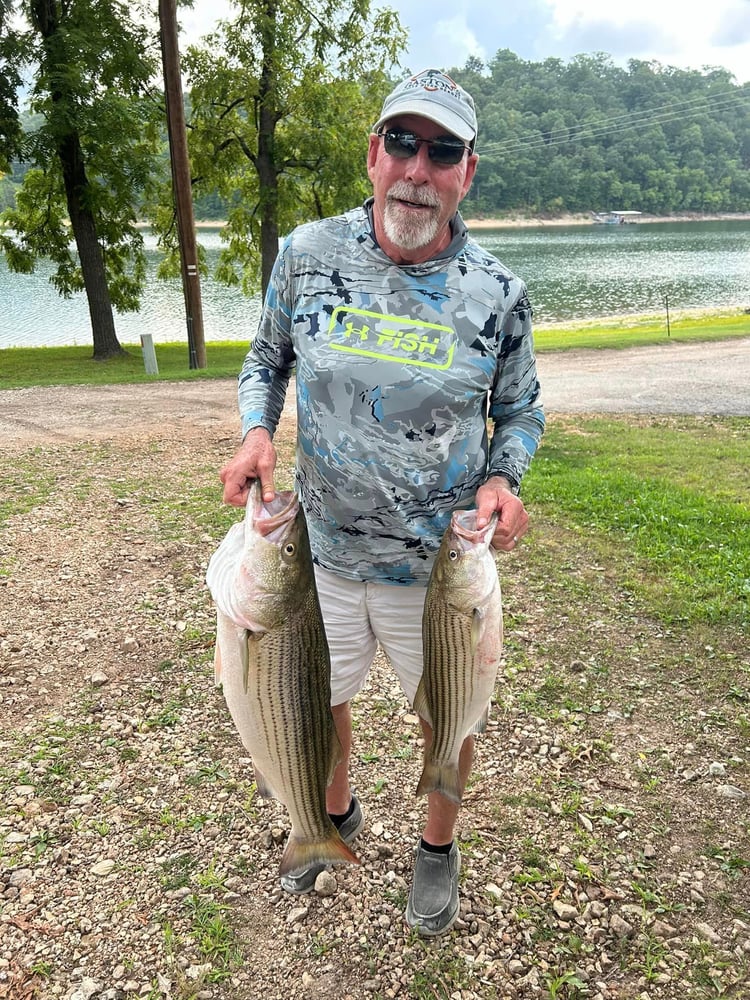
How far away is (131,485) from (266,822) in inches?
205

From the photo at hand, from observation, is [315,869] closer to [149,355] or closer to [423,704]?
[423,704]

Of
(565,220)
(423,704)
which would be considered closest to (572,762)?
(423,704)

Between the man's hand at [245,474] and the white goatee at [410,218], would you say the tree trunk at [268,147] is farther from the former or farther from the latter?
the man's hand at [245,474]

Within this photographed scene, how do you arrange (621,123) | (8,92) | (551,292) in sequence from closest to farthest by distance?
(8,92)
(551,292)
(621,123)

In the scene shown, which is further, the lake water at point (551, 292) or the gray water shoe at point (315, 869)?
the lake water at point (551, 292)

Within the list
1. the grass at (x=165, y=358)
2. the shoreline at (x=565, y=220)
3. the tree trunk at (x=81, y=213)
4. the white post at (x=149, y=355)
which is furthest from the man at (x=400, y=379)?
the shoreline at (x=565, y=220)

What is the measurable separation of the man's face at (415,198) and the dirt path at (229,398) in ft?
26.7

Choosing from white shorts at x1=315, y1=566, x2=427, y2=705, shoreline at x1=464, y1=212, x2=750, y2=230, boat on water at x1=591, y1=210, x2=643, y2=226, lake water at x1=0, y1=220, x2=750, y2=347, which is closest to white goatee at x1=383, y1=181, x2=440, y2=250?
white shorts at x1=315, y1=566, x2=427, y2=705

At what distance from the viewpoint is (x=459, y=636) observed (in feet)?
7.80

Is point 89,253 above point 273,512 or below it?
above

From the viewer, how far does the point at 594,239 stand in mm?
71188

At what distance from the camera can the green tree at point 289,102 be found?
60.7ft

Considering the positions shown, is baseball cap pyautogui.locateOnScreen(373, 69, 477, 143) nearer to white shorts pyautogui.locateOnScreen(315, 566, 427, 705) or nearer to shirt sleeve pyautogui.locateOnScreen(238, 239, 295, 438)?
shirt sleeve pyautogui.locateOnScreen(238, 239, 295, 438)

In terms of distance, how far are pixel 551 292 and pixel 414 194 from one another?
3591 centimetres
